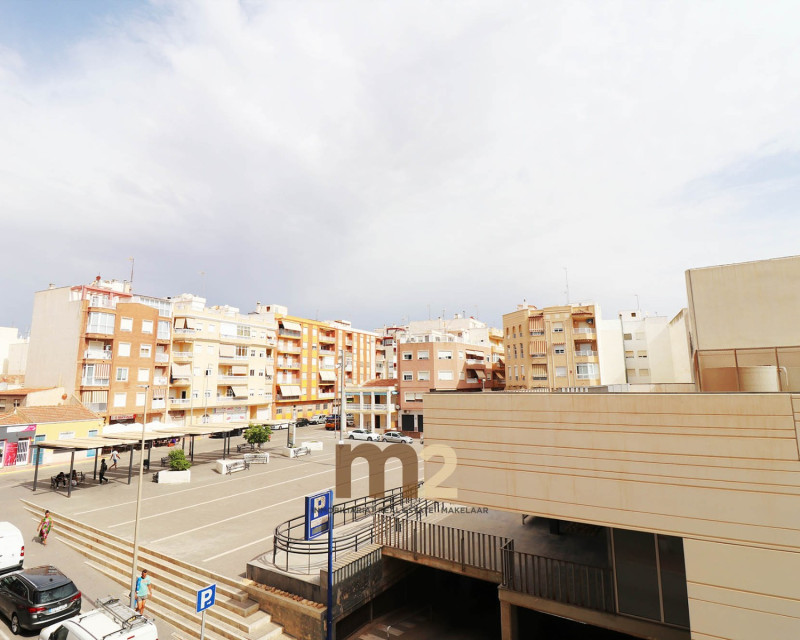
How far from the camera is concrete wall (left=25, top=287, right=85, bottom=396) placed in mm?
37375

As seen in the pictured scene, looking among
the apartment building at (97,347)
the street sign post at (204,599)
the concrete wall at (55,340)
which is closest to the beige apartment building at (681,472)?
the street sign post at (204,599)

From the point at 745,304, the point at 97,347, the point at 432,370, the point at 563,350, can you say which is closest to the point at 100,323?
the point at 97,347

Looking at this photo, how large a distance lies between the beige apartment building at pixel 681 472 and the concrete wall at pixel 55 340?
128ft

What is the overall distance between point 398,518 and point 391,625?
306 cm

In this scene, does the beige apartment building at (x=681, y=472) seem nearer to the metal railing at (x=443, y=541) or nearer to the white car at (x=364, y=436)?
the metal railing at (x=443, y=541)

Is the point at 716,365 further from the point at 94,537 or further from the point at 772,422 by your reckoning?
the point at 94,537

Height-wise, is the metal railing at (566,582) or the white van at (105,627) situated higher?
the metal railing at (566,582)

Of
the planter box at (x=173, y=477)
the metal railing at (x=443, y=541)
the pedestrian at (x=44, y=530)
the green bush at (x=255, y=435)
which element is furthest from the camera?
the green bush at (x=255, y=435)

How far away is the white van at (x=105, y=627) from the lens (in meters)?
9.66

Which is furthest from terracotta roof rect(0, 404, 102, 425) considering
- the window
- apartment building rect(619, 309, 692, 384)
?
apartment building rect(619, 309, 692, 384)

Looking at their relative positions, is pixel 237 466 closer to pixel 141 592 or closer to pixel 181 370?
pixel 141 592

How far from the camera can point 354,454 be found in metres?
32.7

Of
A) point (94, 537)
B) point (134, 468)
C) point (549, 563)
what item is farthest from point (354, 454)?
point (549, 563)

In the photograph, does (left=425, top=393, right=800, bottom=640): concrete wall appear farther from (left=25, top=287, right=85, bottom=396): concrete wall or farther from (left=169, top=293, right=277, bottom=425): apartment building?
(left=169, top=293, right=277, bottom=425): apartment building
